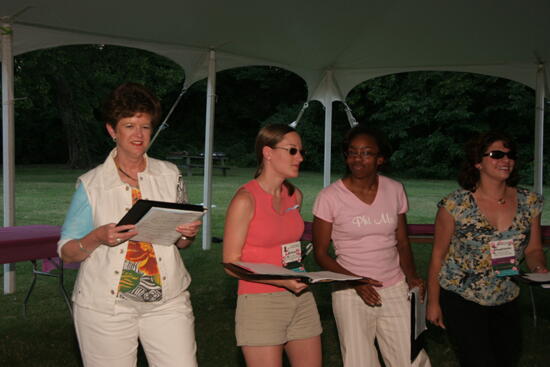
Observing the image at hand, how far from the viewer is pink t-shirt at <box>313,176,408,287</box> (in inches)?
120

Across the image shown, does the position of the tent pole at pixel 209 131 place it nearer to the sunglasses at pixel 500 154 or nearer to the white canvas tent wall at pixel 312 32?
the white canvas tent wall at pixel 312 32

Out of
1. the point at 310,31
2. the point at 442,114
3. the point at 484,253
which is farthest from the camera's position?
the point at 442,114

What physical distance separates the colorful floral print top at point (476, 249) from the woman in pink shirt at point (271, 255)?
0.78m

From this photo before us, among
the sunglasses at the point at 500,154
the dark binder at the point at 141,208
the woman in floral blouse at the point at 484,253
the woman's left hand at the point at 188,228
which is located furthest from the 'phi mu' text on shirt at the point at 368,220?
the dark binder at the point at 141,208

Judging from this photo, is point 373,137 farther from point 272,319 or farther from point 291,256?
point 272,319

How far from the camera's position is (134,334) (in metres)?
2.41

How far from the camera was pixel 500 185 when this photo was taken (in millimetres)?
3150

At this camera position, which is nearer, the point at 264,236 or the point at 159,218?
the point at 159,218

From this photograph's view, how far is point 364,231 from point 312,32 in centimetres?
491

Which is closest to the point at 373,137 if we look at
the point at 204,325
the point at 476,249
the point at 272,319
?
the point at 476,249

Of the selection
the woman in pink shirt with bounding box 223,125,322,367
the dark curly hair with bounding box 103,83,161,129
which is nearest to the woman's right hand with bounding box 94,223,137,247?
the dark curly hair with bounding box 103,83,161,129

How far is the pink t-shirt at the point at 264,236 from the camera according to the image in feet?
9.05

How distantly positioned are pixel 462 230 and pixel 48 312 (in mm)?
4613

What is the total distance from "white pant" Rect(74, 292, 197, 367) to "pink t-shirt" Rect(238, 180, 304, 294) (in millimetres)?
395
